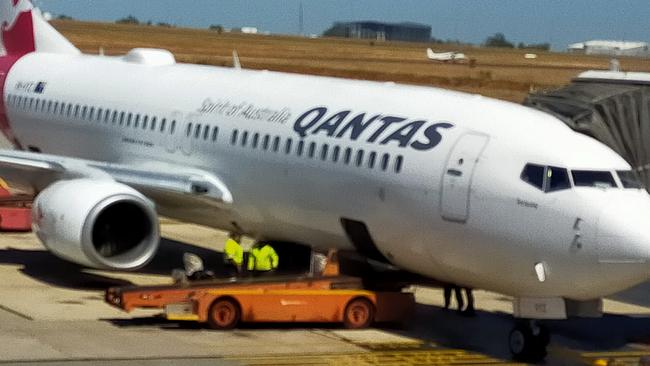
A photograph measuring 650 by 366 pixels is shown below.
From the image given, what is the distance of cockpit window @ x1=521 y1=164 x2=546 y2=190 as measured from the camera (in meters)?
20.2

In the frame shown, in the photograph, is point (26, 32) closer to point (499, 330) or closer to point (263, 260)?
point (263, 260)

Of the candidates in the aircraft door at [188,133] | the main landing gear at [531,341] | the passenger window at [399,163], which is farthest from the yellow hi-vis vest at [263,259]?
the main landing gear at [531,341]

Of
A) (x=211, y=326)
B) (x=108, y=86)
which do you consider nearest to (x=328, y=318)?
(x=211, y=326)

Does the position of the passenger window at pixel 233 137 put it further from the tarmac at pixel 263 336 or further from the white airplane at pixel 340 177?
the tarmac at pixel 263 336

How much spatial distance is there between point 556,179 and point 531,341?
227cm

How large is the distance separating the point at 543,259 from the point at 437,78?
7745cm

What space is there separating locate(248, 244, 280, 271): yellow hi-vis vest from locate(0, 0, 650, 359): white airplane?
0.42m

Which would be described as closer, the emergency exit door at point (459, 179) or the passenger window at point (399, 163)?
the emergency exit door at point (459, 179)

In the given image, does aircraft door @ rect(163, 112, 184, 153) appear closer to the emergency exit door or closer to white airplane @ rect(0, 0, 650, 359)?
white airplane @ rect(0, 0, 650, 359)

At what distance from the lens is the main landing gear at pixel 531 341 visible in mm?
20531

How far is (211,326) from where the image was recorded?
22.2 meters

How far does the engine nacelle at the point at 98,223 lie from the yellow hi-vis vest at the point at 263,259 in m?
A: 1.67

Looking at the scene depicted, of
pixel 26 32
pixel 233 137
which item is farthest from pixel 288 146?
pixel 26 32

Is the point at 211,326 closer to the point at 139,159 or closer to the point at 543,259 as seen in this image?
the point at 543,259
